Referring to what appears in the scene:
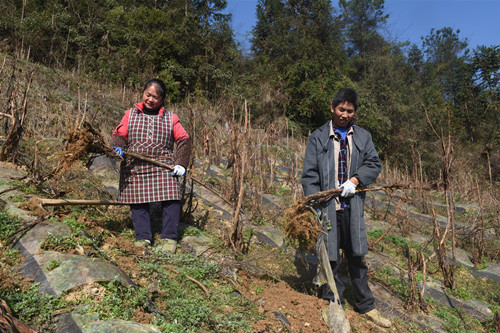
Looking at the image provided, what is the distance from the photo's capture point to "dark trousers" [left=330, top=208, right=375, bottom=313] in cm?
268

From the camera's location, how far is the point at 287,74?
17469 mm

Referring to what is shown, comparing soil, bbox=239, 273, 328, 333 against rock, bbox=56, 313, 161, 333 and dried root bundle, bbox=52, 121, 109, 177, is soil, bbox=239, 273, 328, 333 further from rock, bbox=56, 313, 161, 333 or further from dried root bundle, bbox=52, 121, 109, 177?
dried root bundle, bbox=52, 121, 109, 177

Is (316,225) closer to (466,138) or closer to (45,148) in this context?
(45,148)

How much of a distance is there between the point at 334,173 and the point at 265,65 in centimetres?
1690

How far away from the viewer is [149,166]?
3045mm

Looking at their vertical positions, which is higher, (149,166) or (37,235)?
(149,166)

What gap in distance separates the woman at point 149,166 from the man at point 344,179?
1.22 meters

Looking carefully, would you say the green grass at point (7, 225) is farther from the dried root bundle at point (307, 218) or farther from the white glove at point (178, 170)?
the dried root bundle at point (307, 218)

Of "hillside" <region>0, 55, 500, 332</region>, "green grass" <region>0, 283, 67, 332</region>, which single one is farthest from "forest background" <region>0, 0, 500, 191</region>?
"green grass" <region>0, 283, 67, 332</region>

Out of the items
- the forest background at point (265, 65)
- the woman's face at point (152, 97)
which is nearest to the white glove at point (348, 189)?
the woman's face at point (152, 97)

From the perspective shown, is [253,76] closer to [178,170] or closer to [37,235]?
[178,170]

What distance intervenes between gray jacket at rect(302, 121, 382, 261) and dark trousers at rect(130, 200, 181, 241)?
1250 mm

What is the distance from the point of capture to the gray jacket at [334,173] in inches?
103

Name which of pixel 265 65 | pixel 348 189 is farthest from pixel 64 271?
pixel 265 65
